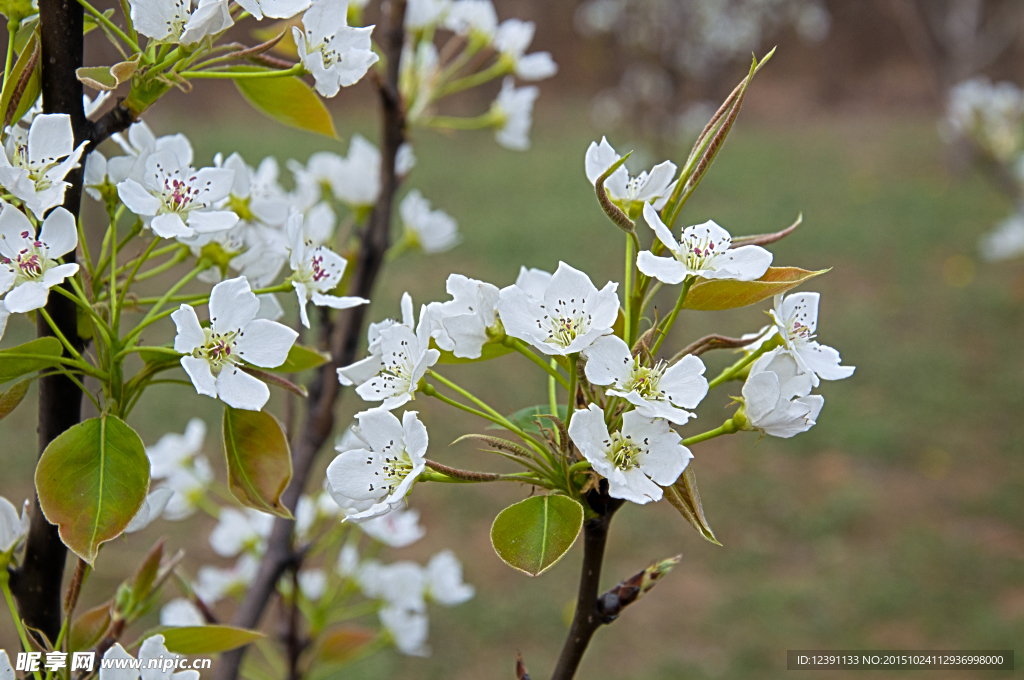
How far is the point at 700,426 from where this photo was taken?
416 cm

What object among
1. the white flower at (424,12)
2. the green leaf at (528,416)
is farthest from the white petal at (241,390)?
the white flower at (424,12)

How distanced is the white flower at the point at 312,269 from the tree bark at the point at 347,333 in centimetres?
42

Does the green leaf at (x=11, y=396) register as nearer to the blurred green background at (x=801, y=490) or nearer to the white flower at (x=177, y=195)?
the white flower at (x=177, y=195)

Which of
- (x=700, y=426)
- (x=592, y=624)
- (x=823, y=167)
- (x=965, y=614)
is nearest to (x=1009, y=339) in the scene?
(x=700, y=426)

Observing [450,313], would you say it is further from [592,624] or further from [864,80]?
[864,80]

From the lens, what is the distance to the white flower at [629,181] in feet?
2.52

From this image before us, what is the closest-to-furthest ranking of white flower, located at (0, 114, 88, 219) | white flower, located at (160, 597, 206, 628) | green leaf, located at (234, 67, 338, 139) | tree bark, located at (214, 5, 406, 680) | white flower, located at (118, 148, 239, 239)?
white flower, located at (0, 114, 88, 219) < white flower, located at (118, 148, 239, 239) < green leaf, located at (234, 67, 338, 139) < tree bark, located at (214, 5, 406, 680) < white flower, located at (160, 597, 206, 628)

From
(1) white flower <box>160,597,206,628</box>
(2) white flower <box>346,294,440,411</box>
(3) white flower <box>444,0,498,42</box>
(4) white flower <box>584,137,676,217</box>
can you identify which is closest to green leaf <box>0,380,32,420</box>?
(2) white flower <box>346,294,440,411</box>

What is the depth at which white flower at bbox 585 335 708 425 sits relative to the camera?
640 mm

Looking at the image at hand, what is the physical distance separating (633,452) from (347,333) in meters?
0.78

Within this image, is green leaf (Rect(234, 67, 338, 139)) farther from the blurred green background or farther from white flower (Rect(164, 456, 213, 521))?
the blurred green background

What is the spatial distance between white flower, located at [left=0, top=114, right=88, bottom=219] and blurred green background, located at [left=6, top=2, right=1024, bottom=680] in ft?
6.98

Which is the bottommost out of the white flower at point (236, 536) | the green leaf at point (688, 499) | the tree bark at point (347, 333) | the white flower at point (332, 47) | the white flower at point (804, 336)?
the white flower at point (236, 536)

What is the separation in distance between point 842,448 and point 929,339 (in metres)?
1.56
